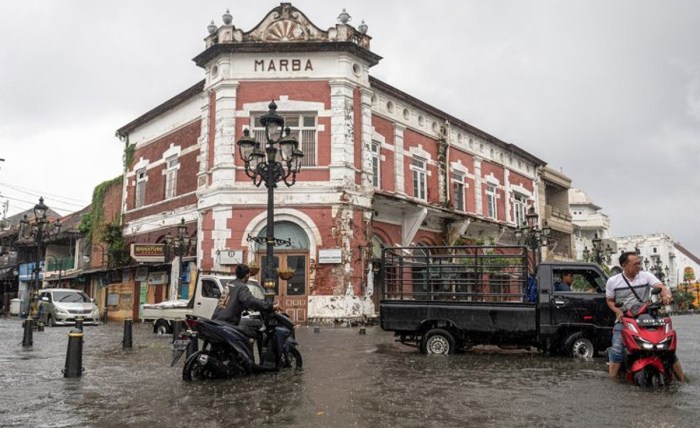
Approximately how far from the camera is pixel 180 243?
2267 centimetres

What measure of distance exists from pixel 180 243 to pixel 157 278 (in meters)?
5.21

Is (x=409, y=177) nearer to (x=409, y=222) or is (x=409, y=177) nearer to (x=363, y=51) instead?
(x=409, y=222)

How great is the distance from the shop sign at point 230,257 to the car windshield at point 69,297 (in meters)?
8.26

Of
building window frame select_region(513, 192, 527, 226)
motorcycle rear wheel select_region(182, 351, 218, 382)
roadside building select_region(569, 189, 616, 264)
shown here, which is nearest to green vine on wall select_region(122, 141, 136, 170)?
building window frame select_region(513, 192, 527, 226)

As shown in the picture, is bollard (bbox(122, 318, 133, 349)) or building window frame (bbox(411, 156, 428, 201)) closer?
bollard (bbox(122, 318, 133, 349))

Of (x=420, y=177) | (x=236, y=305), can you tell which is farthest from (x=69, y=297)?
(x=236, y=305)

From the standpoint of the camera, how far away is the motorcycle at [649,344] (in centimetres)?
729

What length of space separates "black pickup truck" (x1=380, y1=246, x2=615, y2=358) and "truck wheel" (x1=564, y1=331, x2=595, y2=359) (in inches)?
0.7

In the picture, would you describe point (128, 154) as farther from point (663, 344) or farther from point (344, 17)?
point (663, 344)

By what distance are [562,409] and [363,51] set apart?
19066 mm

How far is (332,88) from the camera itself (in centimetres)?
2250

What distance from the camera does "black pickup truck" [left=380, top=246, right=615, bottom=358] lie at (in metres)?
10.7

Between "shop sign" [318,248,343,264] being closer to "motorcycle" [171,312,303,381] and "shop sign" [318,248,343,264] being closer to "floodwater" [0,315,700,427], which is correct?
"floodwater" [0,315,700,427]

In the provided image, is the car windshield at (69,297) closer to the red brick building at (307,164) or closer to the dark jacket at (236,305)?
the red brick building at (307,164)
